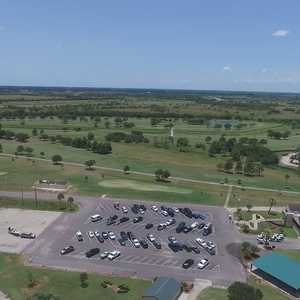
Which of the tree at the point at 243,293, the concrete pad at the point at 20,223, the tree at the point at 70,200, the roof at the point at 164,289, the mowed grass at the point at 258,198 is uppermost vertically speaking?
the tree at the point at 243,293

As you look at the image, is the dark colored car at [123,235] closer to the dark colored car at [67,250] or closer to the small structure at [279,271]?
the dark colored car at [67,250]

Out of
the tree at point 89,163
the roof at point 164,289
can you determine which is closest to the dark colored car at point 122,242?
the roof at point 164,289

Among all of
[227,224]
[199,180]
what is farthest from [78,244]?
[199,180]

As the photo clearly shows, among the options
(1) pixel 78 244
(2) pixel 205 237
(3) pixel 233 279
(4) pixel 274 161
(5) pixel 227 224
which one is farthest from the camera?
(4) pixel 274 161

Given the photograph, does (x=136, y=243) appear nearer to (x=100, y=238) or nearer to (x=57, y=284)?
(x=100, y=238)

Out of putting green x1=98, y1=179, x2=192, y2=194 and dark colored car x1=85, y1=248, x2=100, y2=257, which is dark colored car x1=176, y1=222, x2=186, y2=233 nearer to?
dark colored car x1=85, y1=248, x2=100, y2=257

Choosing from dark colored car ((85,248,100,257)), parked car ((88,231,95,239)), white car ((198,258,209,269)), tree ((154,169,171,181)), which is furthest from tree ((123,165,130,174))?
white car ((198,258,209,269))

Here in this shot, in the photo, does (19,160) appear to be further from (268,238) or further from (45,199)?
(268,238)

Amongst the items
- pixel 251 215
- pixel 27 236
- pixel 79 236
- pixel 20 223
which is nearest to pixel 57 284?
pixel 79 236
